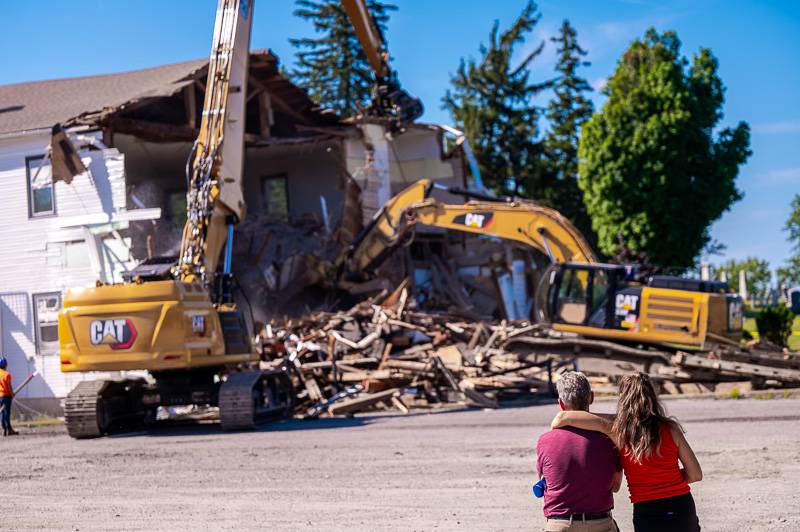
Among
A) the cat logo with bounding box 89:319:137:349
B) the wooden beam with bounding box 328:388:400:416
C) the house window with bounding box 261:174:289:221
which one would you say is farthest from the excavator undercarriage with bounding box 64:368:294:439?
the house window with bounding box 261:174:289:221

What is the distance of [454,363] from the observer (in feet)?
68.8

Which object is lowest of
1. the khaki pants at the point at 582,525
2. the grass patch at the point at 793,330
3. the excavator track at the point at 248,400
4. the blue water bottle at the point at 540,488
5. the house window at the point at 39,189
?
the grass patch at the point at 793,330

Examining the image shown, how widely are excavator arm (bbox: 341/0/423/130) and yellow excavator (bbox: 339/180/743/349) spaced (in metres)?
6.74

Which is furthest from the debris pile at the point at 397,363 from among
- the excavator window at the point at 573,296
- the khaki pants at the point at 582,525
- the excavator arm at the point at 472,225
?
the khaki pants at the point at 582,525

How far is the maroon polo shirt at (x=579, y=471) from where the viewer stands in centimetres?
512

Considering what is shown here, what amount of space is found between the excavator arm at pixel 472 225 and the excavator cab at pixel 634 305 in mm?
704

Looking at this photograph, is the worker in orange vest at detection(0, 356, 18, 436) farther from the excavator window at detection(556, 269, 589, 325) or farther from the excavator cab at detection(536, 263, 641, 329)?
the excavator window at detection(556, 269, 589, 325)

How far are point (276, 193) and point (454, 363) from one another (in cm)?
1418

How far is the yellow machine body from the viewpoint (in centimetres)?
1557

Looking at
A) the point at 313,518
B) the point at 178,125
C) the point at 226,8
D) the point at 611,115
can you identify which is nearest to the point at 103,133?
the point at 178,125

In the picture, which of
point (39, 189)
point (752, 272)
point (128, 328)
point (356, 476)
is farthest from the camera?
point (752, 272)

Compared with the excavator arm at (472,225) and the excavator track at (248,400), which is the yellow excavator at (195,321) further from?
the excavator arm at (472,225)

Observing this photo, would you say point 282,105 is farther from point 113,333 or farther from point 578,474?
point 578,474

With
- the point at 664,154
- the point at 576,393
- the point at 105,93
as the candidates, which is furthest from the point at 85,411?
the point at 664,154
